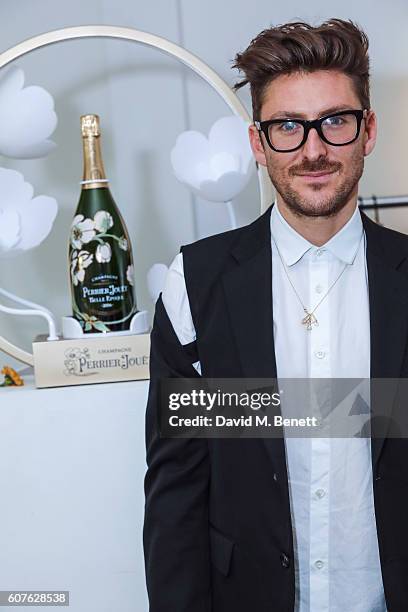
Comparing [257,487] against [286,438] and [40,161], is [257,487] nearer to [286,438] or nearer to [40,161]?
[286,438]

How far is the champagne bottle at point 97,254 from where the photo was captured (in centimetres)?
146

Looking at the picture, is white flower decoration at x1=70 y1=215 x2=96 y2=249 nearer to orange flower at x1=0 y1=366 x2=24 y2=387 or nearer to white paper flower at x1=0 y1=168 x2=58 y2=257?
white paper flower at x1=0 y1=168 x2=58 y2=257

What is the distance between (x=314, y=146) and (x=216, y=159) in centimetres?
38

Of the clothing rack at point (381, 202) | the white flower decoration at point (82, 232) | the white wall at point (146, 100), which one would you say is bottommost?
the white flower decoration at point (82, 232)

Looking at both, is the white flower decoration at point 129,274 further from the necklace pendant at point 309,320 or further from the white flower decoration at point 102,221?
the necklace pendant at point 309,320

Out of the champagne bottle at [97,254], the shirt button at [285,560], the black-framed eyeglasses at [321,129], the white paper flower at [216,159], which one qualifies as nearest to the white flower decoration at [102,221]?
the champagne bottle at [97,254]

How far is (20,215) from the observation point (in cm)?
148

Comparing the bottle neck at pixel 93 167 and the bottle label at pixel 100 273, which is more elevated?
the bottle neck at pixel 93 167

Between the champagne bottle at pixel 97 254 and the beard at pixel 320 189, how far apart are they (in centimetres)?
35

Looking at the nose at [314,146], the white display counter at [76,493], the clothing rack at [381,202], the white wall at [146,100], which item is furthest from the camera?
the white wall at [146,100]

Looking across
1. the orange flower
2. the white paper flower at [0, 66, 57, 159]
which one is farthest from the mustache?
the orange flower

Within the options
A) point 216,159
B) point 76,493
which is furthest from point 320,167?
point 76,493

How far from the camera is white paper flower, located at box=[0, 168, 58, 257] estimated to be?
1.48 m

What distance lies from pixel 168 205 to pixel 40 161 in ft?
1.04
